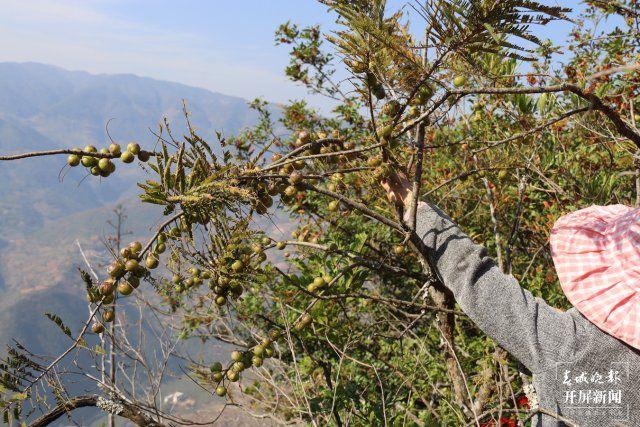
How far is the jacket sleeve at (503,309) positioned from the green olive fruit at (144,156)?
40.5 inches

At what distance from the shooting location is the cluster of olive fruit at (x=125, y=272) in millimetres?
1239

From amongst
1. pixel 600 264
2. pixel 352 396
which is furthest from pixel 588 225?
pixel 352 396

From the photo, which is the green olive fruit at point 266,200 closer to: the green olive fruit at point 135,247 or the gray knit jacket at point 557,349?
the green olive fruit at point 135,247

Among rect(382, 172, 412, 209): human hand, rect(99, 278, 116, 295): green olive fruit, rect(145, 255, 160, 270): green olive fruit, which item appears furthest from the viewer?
rect(382, 172, 412, 209): human hand

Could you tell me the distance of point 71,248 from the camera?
143 metres

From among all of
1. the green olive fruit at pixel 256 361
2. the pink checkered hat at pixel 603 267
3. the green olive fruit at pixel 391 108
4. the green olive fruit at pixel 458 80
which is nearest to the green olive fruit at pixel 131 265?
the green olive fruit at pixel 256 361

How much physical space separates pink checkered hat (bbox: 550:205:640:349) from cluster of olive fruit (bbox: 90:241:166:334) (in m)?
1.31

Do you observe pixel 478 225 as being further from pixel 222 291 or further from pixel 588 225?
pixel 222 291

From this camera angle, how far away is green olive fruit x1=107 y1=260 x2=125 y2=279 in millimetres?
1235

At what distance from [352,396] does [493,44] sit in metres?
2.13

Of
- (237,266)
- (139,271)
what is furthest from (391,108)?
(139,271)

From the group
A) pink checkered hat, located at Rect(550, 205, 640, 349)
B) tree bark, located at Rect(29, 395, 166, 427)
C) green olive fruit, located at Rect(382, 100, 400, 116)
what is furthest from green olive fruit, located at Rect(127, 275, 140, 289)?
pink checkered hat, located at Rect(550, 205, 640, 349)

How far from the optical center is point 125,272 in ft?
4.14

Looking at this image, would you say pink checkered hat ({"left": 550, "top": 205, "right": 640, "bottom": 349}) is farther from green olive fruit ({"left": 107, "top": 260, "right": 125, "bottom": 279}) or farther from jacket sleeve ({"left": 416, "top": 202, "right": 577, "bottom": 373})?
green olive fruit ({"left": 107, "top": 260, "right": 125, "bottom": 279})
